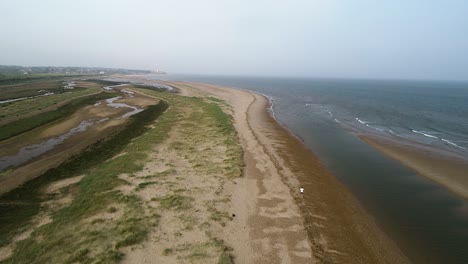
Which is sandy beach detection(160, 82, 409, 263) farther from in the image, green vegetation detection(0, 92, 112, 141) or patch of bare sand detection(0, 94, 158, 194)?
green vegetation detection(0, 92, 112, 141)

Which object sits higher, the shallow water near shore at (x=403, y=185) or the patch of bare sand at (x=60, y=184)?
the shallow water near shore at (x=403, y=185)

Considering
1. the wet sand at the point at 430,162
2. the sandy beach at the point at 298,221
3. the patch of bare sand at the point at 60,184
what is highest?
the wet sand at the point at 430,162

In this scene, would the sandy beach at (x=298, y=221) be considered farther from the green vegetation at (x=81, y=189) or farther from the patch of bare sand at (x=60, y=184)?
the patch of bare sand at (x=60, y=184)

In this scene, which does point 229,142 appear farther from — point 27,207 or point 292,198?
point 27,207

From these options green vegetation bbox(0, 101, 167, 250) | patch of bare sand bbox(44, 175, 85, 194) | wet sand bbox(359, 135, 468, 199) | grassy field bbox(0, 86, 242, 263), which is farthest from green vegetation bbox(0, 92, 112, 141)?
wet sand bbox(359, 135, 468, 199)

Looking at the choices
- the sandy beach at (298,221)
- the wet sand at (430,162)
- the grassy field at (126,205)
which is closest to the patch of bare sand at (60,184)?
the grassy field at (126,205)

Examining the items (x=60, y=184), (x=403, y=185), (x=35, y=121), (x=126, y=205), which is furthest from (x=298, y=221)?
(x=35, y=121)

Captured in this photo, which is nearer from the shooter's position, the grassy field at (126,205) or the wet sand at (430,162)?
the grassy field at (126,205)
